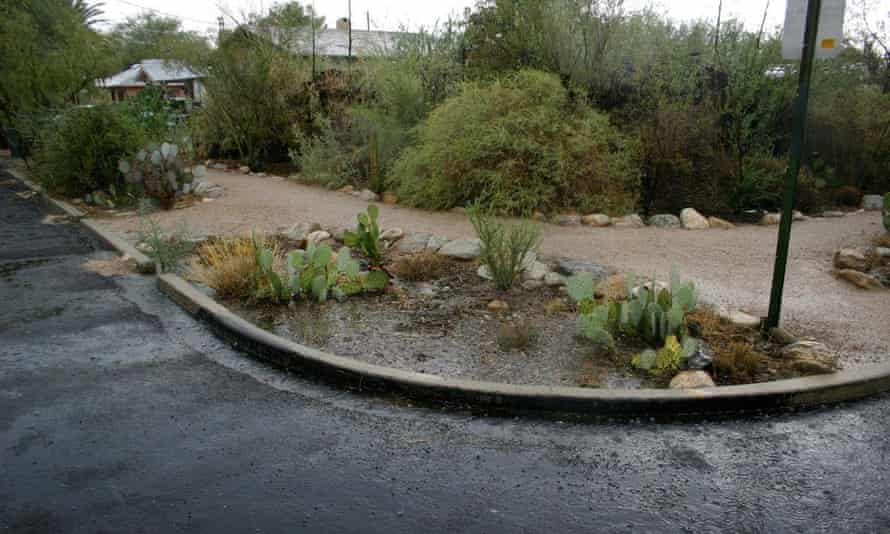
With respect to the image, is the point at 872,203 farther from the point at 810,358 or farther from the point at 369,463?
the point at 369,463

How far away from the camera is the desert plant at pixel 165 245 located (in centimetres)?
703

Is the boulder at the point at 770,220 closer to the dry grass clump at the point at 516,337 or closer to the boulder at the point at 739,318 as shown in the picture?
the boulder at the point at 739,318

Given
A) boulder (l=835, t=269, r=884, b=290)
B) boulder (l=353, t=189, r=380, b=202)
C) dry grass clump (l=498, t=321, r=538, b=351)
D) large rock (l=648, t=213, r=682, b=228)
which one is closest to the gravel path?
boulder (l=835, t=269, r=884, b=290)

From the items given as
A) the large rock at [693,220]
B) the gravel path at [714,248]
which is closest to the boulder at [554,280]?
the gravel path at [714,248]

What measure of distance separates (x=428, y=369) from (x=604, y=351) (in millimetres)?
1228

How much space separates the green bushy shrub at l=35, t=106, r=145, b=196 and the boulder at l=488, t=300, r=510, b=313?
8.09 m

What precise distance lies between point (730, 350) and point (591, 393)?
1.19 metres

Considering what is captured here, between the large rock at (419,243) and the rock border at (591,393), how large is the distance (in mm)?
3065

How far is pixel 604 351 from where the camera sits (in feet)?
15.3

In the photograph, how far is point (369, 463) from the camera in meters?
3.37

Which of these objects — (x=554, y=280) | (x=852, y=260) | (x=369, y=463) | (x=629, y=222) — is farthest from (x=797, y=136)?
(x=629, y=222)

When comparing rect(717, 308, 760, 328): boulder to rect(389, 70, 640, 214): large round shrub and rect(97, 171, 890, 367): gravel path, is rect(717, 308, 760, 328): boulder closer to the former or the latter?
rect(97, 171, 890, 367): gravel path

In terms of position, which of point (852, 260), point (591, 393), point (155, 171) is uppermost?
point (155, 171)

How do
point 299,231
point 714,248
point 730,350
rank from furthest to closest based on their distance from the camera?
point 299,231
point 714,248
point 730,350
